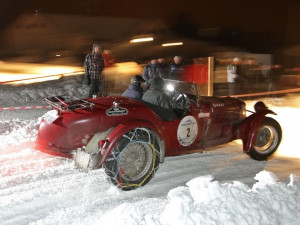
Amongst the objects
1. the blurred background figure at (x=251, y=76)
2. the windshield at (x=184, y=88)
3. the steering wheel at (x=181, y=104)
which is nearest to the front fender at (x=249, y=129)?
the windshield at (x=184, y=88)

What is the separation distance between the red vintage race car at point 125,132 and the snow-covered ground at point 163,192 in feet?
1.39

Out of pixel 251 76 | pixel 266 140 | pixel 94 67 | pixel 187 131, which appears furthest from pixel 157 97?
pixel 251 76

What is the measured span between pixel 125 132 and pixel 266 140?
318cm

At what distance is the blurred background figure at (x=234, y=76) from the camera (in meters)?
12.3

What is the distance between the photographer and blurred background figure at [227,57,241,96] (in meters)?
12.3

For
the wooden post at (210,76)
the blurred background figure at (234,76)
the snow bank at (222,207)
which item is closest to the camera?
the snow bank at (222,207)

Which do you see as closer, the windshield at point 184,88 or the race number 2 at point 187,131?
the race number 2 at point 187,131

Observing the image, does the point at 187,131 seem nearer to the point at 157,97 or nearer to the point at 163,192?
the point at 157,97

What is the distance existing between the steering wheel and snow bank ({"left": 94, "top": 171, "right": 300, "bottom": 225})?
137 cm

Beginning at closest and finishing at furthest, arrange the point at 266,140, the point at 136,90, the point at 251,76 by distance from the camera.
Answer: the point at 136,90, the point at 266,140, the point at 251,76

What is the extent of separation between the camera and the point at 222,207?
12.7 ft

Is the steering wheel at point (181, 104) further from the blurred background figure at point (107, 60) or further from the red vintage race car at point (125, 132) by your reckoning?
the blurred background figure at point (107, 60)

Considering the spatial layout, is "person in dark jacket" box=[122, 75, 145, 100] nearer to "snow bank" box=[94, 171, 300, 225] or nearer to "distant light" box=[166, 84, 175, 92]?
"distant light" box=[166, 84, 175, 92]

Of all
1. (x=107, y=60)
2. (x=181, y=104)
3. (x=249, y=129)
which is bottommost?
(x=249, y=129)
